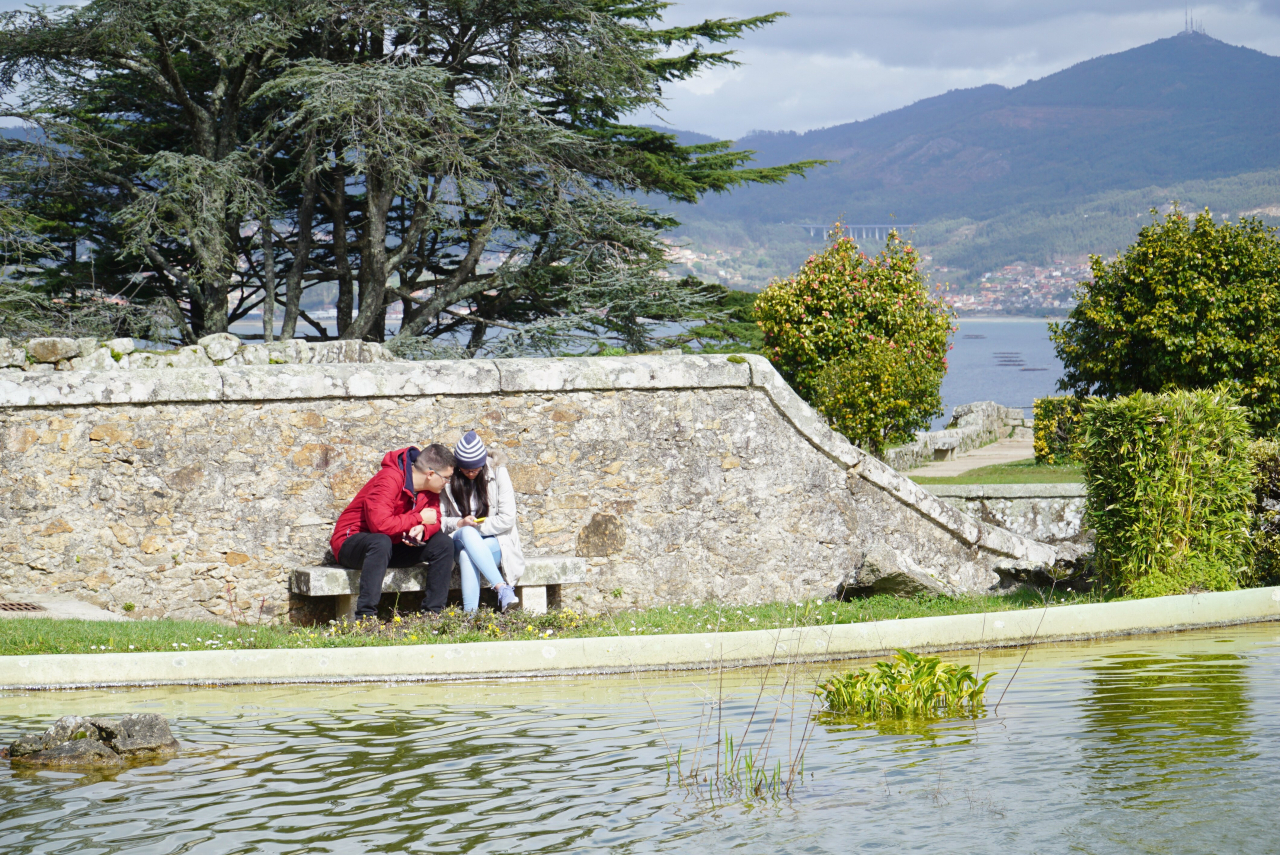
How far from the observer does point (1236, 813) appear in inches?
165

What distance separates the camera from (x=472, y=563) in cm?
802

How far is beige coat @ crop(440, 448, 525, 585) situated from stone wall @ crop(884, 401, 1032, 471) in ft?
34.5

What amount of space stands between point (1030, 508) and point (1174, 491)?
266cm

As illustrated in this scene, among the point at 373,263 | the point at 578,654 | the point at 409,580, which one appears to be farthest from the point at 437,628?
the point at 373,263

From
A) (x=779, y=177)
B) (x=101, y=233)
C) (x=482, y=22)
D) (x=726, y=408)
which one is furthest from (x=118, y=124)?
(x=726, y=408)

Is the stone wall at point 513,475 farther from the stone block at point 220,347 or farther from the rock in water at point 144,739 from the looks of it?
the rock in water at point 144,739

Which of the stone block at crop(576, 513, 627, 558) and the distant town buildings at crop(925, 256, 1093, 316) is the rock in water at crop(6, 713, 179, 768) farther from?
the distant town buildings at crop(925, 256, 1093, 316)

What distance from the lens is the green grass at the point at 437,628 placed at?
7145 millimetres

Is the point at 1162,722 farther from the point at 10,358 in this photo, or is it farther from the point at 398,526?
the point at 10,358

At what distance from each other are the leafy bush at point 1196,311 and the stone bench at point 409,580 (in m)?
8.67

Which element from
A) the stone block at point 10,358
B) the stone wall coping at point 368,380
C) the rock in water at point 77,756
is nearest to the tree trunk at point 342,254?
the stone block at point 10,358

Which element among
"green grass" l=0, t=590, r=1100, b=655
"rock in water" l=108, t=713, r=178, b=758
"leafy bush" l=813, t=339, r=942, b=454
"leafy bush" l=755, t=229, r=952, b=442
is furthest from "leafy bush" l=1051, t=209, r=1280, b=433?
"rock in water" l=108, t=713, r=178, b=758

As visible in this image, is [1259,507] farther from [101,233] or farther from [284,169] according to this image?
[101,233]

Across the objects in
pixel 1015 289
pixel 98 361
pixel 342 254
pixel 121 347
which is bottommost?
pixel 98 361
